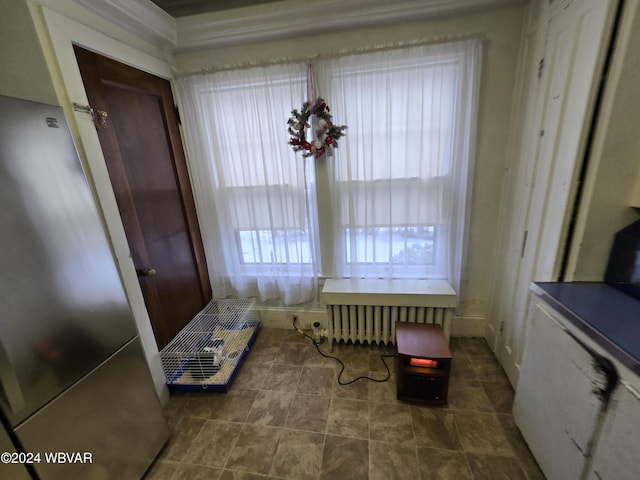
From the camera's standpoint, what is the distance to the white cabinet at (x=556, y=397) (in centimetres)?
91

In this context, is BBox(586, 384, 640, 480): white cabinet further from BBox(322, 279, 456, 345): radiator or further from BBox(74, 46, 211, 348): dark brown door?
BBox(74, 46, 211, 348): dark brown door

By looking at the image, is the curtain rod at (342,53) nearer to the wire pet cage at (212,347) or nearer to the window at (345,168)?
the window at (345,168)

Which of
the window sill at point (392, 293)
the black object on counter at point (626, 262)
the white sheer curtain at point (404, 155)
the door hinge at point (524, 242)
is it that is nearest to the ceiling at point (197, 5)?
the white sheer curtain at point (404, 155)

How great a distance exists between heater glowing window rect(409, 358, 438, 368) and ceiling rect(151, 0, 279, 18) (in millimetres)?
2519

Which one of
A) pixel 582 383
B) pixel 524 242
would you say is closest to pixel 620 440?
pixel 582 383

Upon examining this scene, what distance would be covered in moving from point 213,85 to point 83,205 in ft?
4.50

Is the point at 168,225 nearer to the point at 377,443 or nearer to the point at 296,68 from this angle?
the point at 296,68

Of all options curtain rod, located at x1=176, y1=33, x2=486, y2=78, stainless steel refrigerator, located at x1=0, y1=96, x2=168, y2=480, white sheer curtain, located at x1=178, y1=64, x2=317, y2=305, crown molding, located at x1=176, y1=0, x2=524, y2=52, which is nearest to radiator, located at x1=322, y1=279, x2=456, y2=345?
white sheer curtain, located at x1=178, y1=64, x2=317, y2=305

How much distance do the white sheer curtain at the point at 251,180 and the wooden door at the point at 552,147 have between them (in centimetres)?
144

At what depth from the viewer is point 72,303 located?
99 centimetres

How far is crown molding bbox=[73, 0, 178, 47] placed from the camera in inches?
54.2

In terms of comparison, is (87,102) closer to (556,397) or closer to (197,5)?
(197,5)

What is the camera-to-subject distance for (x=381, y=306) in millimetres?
2014

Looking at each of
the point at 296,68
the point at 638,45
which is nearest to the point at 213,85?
the point at 296,68
